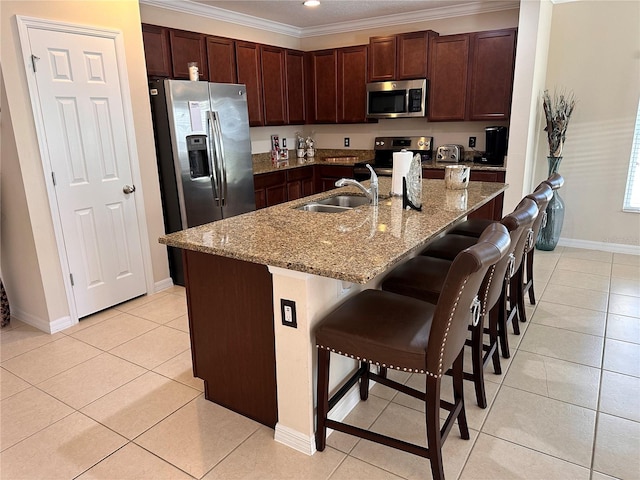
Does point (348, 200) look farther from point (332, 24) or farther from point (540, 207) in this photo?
point (332, 24)

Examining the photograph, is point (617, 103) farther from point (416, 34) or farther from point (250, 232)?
point (250, 232)

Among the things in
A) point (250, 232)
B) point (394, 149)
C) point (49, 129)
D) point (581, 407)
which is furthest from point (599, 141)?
point (49, 129)

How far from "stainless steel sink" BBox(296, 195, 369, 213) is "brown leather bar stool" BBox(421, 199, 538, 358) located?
1.90 feet

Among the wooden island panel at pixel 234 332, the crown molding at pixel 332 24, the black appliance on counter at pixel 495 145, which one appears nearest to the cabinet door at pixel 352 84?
the crown molding at pixel 332 24

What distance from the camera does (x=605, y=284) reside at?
380cm

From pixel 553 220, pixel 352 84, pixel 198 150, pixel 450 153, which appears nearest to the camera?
pixel 198 150

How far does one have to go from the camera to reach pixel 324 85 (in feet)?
17.9

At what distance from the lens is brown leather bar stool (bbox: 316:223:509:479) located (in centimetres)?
148

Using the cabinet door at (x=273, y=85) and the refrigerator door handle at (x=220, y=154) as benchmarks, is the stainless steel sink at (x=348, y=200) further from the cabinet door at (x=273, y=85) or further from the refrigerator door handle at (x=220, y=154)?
the cabinet door at (x=273, y=85)

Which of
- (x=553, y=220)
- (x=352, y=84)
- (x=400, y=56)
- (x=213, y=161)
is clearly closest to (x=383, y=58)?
(x=400, y=56)

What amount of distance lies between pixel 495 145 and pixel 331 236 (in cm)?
328

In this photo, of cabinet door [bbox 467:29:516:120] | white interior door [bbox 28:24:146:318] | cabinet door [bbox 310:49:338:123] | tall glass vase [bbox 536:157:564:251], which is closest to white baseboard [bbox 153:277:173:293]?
white interior door [bbox 28:24:146:318]

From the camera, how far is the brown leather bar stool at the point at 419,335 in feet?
4.84

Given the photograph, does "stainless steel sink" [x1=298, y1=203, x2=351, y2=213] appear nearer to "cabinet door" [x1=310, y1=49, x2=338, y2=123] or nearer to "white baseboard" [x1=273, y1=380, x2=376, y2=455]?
"white baseboard" [x1=273, y1=380, x2=376, y2=455]
